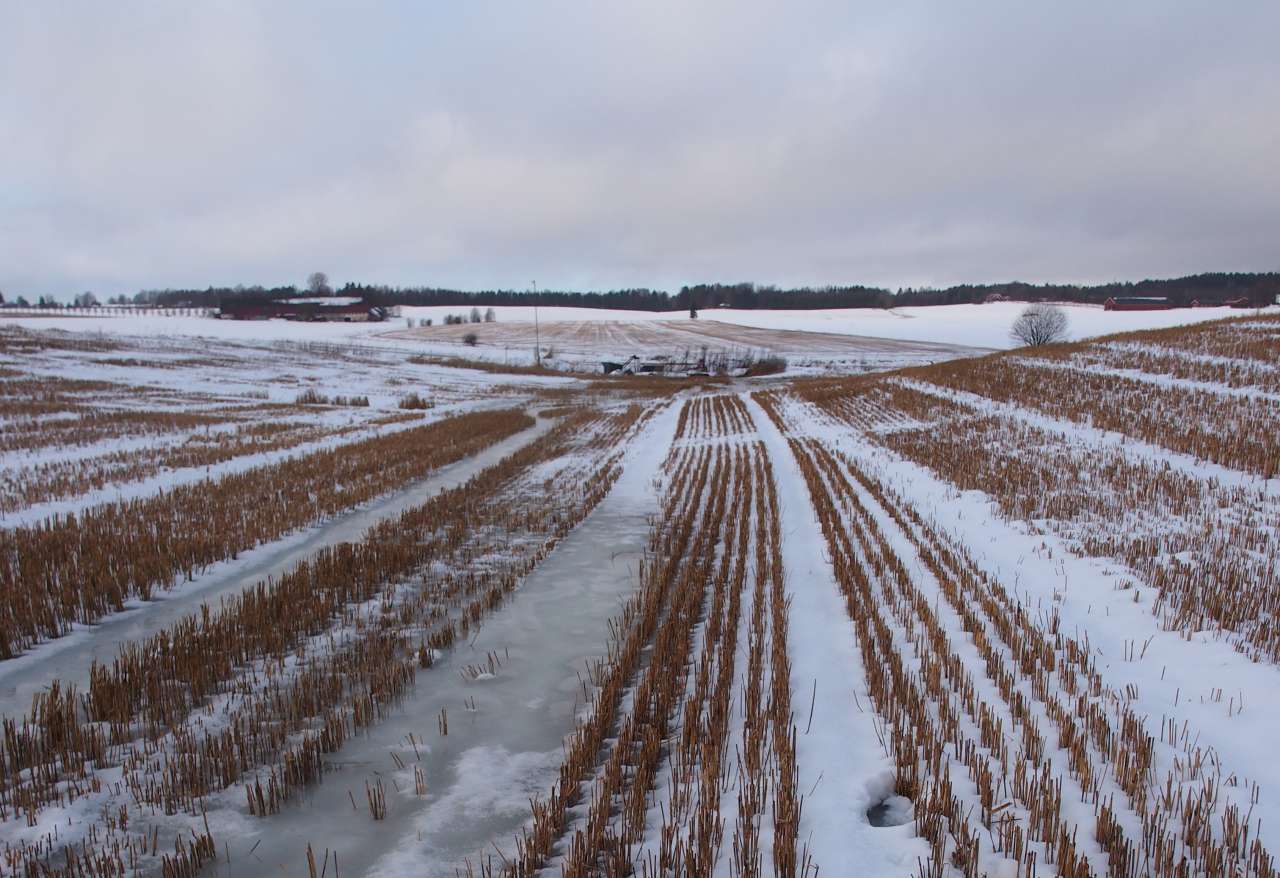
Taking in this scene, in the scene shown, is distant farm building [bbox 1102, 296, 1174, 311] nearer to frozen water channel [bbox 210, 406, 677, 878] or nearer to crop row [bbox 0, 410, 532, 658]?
crop row [bbox 0, 410, 532, 658]

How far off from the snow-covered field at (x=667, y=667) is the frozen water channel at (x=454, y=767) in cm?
3

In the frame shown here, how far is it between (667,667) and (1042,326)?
86.6 meters

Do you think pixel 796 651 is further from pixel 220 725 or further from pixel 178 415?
pixel 178 415

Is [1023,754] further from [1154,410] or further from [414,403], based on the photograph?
[414,403]

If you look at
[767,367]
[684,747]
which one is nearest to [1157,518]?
[684,747]

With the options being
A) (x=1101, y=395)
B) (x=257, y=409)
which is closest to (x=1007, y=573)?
(x=1101, y=395)

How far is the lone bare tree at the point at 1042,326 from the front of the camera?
77250 mm

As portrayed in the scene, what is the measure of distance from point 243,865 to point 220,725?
166 cm

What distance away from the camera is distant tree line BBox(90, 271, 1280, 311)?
434ft

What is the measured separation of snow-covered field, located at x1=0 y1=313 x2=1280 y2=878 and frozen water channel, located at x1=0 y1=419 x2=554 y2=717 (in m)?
0.05

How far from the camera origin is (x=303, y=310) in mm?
113625

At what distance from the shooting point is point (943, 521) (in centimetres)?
1083

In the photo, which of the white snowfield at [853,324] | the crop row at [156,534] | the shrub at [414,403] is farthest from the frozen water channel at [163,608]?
the white snowfield at [853,324]

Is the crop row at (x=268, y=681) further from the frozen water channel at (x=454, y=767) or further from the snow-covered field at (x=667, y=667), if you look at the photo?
the frozen water channel at (x=454, y=767)
